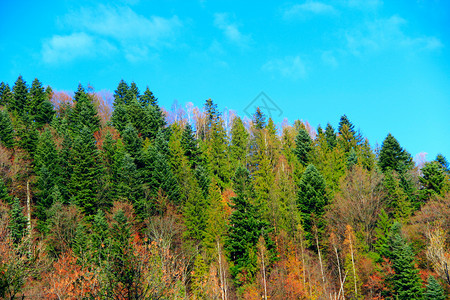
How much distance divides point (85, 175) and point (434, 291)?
125 feet

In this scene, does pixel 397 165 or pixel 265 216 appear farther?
pixel 397 165

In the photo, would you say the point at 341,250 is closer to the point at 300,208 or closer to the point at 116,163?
the point at 300,208

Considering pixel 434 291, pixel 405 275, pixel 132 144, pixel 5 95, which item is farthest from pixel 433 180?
pixel 5 95

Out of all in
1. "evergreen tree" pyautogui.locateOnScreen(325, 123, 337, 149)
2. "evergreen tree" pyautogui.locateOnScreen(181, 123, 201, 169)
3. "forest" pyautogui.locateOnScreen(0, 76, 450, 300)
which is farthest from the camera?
"evergreen tree" pyautogui.locateOnScreen(325, 123, 337, 149)

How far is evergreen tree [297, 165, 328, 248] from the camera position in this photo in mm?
39188

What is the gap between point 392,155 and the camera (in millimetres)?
55156

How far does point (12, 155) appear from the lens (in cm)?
4447

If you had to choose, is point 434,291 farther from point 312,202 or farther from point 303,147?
point 303,147

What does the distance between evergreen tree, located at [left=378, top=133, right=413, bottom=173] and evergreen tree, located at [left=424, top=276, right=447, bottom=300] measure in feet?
94.5

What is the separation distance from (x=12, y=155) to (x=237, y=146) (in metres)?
32.7

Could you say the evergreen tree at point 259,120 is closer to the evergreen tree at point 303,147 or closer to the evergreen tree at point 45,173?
the evergreen tree at point 303,147

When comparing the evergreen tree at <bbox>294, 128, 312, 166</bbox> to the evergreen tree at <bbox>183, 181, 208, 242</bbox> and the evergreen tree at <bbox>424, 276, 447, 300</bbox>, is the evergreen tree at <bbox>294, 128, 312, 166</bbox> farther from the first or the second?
the evergreen tree at <bbox>424, 276, 447, 300</bbox>

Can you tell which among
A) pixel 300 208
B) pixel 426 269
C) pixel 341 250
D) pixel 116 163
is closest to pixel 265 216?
pixel 300 208

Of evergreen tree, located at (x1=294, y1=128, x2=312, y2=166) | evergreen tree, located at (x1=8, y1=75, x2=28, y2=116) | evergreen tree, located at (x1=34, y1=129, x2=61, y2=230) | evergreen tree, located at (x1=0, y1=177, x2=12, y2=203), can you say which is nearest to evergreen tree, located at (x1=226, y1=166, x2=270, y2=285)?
evergreen tree, located at (x1=34, y1=129, x2=61, y2=230)
